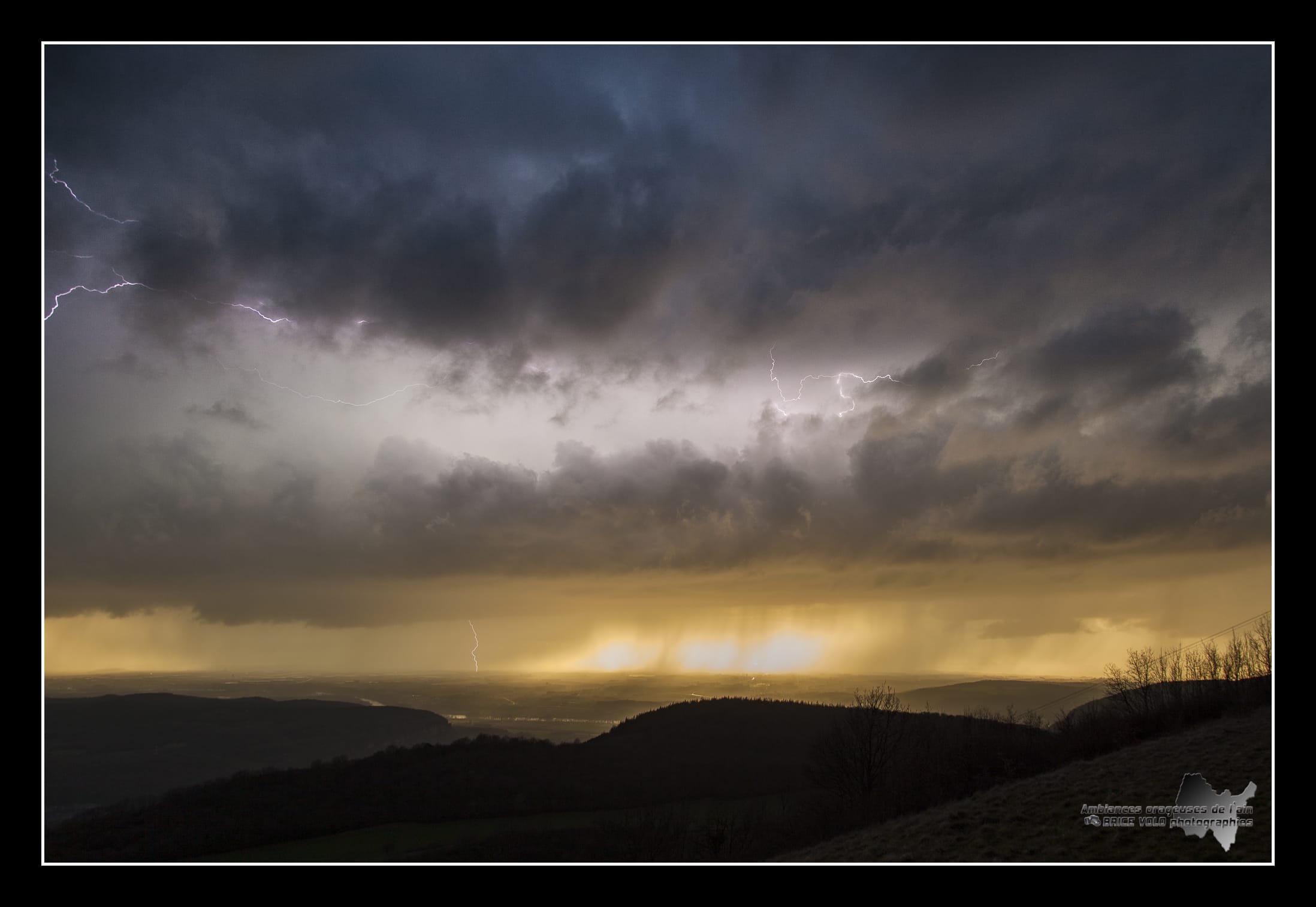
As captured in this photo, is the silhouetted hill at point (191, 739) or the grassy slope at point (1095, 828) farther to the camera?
the silhouetted hill at point (191, 739)

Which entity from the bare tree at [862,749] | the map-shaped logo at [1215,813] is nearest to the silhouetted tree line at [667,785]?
the bare tree at [862,749]

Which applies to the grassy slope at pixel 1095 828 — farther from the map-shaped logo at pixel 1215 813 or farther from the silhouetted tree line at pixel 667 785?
the silhouetted tree line at pixel 667 785

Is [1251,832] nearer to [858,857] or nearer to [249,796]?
[858,857]

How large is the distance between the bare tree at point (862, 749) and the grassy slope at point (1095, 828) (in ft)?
52.3

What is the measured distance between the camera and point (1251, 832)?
35.5ft

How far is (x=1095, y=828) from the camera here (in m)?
12.2

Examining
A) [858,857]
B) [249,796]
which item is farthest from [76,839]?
[858,857]

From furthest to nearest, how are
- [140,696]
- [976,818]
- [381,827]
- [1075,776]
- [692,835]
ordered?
[140,696], [381,827], [692,835], [1075,776], [976,818]

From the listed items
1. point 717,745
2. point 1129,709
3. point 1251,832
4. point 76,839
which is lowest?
point 717,745

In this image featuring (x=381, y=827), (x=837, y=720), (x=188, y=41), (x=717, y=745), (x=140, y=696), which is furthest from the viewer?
(x=717, y=745)

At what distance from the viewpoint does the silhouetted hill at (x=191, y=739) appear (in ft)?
96.4

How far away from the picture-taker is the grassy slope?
10.9 metres

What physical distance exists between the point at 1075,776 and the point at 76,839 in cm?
3824

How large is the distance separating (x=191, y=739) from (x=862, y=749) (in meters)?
50.8
